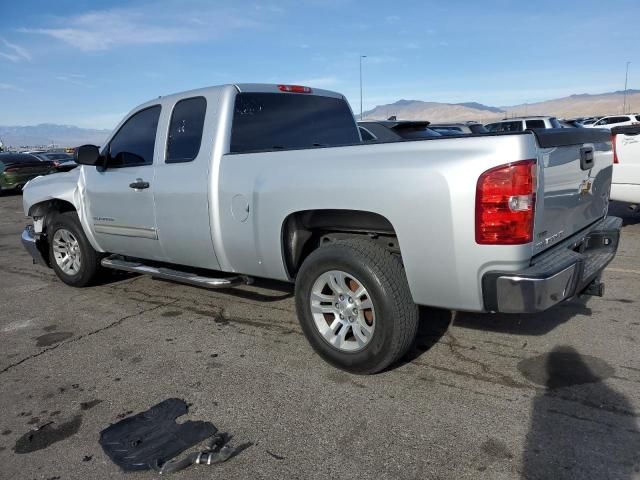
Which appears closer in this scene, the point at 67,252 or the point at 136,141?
the point at 136,141

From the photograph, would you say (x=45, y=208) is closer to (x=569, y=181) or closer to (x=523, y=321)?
(x=523, y=321)

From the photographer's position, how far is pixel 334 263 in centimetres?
342

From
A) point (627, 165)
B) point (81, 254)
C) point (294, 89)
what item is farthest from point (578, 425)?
point (627, 165)

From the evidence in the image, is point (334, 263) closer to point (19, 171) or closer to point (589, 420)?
point (589, 420)

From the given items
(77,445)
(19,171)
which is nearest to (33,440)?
(77,445)

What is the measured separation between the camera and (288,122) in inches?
183

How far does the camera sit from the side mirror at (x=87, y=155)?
4.94 meters

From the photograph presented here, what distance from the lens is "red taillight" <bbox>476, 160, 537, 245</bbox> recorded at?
8.98 ft

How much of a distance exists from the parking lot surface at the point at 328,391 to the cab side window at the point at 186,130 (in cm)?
148

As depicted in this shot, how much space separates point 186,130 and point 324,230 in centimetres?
159

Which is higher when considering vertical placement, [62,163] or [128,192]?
[62,163]

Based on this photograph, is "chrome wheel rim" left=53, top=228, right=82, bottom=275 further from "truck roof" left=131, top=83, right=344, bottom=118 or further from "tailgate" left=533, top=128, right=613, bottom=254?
"tailgate" left=533, top=128, right=613, bottom=254

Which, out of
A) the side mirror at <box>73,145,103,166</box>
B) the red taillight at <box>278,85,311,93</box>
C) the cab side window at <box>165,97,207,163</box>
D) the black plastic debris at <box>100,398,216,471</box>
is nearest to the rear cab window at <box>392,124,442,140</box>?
the red taillight at <box>278,85,311,93</box>

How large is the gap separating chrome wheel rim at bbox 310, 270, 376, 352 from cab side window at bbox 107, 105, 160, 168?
2.17 meters
